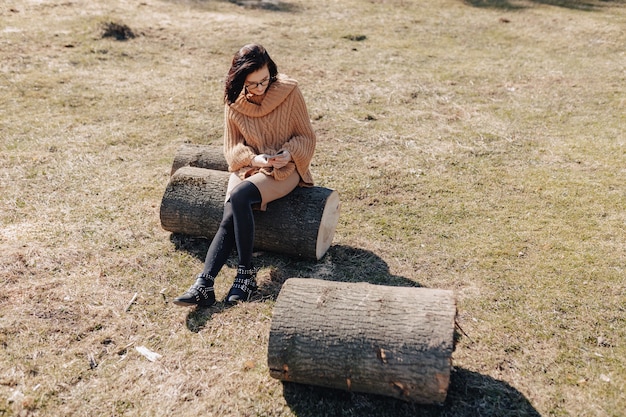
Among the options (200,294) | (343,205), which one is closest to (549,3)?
(343,205)

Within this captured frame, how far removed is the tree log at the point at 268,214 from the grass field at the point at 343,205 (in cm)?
19

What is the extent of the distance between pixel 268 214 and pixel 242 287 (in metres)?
0.67

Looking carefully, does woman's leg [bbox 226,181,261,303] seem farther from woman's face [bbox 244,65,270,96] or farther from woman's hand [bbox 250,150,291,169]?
woman's face [bbox 244,65,270,96]

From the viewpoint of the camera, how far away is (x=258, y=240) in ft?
16.9

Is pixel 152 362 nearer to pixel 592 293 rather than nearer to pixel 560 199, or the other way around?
pixel 592 293

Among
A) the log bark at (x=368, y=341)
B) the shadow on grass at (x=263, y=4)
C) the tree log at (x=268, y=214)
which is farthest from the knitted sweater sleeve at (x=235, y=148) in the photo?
the shadow on grass at (x=263, y=4)

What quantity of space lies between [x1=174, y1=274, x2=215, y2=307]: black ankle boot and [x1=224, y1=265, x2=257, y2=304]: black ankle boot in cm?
14

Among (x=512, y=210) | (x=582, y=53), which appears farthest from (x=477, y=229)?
(x=582, y=53)

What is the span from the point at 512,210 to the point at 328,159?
7.27ft

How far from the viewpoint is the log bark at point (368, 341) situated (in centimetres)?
346

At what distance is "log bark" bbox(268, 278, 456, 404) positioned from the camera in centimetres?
346

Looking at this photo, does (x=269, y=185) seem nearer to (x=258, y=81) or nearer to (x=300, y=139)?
(x=300, y=139)

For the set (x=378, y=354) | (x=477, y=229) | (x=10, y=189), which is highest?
(x=378, y=354)

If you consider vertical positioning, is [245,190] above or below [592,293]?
above
